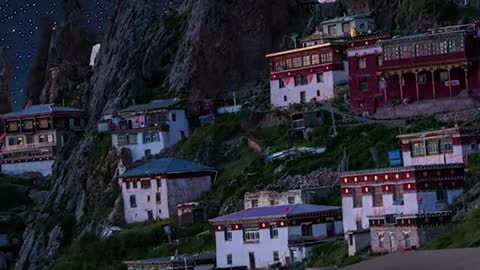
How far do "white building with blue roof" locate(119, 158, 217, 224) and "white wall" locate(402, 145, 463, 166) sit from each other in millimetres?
21415

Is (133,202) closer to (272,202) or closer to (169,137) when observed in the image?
(169,137)

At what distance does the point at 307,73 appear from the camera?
120500mm

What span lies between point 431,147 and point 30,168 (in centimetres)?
6054

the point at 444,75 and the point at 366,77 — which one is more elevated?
the point at 366,77

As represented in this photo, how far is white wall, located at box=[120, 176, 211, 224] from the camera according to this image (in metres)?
117

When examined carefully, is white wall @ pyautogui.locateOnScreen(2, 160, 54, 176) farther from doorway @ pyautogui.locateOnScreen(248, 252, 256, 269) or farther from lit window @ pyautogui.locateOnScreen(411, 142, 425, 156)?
lit window @ pyautogui.locateOnScreen(411, 142, 425, 156)

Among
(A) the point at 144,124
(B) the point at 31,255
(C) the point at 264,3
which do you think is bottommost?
(B) the point at 31,255

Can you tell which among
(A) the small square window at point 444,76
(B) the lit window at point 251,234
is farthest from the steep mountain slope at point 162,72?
(B) the lit window at point 251,234

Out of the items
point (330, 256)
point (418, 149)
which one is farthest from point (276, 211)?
point (418, 149)

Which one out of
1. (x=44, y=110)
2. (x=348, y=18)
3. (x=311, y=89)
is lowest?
(x=311, y=89)

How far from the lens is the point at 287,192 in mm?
104125

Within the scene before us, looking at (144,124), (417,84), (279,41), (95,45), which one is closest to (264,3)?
(279,41)

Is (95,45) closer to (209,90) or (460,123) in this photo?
(209,90)

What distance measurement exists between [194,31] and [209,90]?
5506mm
